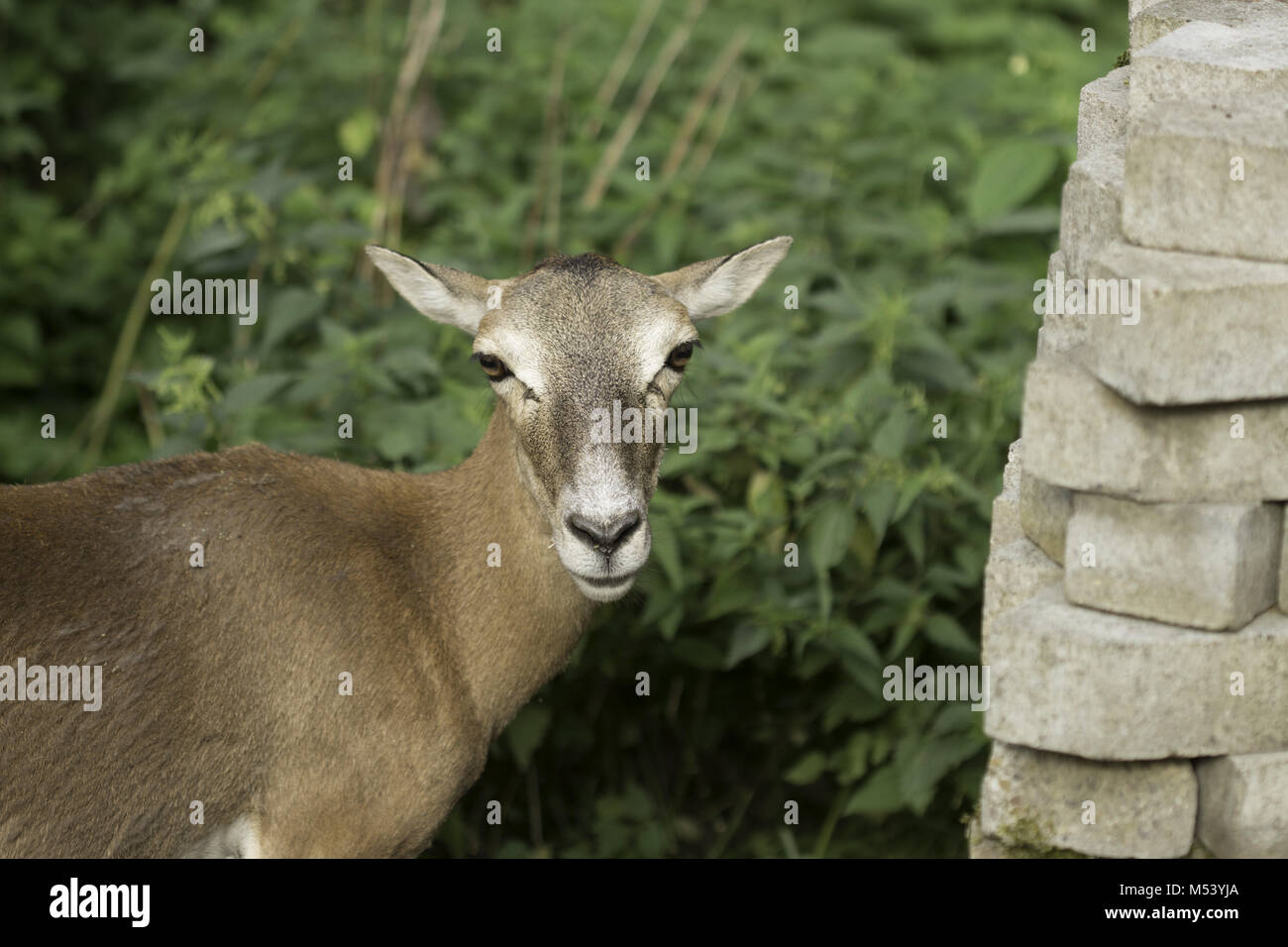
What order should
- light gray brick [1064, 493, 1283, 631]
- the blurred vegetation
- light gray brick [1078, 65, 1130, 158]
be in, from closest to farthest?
light gray brick [1064, 493, 1283, 631] < light gray brick [1078, 65, 1130, 158] < the blurred vegetation

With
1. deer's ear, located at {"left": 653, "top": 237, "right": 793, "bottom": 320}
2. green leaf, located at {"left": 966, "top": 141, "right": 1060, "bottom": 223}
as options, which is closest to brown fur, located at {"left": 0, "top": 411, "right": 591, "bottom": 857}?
deer's ear, located at {"left": 653, "top": 237, "right": 793, "bottom": 320}

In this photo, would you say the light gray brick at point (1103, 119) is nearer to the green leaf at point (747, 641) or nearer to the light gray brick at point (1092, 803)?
the light gray brick at point (1092, 803)

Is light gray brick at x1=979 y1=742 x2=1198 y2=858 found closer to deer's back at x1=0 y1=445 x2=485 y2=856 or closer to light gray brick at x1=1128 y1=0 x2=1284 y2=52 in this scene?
deer's back at x1=0 y1=445 x2=485 y2=856

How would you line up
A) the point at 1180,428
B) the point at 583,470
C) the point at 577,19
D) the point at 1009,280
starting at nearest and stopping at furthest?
the point at 1180,428 → the point at 583,470 → the point at 1009,280 → the point at 577,19

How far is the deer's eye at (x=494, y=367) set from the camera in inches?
226

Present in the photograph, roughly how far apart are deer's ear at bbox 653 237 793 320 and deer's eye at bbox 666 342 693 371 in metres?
0.36

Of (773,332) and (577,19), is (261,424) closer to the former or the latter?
(773,332)

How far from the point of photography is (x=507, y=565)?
19.6ft

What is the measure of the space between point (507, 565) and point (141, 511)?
1.37 meters

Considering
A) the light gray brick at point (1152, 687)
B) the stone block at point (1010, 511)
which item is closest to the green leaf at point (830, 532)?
the stone block at point (1010, 511)

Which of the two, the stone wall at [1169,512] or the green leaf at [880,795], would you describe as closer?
the stone wall at [1169,512]

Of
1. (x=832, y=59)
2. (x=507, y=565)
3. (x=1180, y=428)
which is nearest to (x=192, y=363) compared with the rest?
(x=507, y=565)

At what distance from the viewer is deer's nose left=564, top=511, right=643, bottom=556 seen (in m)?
5.19

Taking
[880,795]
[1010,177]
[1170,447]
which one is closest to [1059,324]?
[1170,447]
